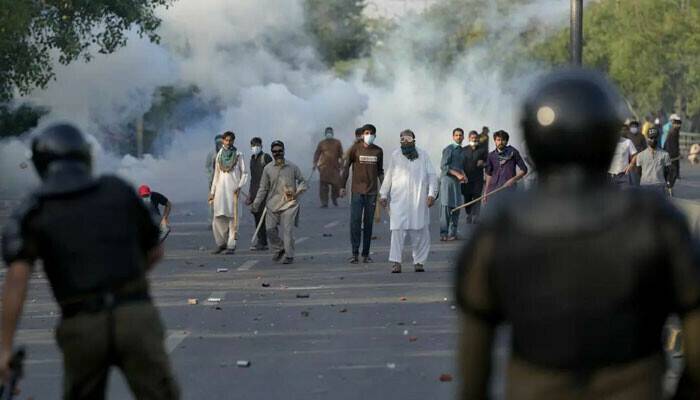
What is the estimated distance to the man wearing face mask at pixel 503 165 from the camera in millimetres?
22000

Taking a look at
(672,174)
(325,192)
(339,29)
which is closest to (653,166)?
(672,174)

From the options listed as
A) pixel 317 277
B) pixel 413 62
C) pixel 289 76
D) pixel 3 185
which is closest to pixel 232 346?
pixel 317 277

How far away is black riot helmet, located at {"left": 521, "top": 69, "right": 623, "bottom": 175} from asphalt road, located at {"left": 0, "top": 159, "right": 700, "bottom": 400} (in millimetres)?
3767

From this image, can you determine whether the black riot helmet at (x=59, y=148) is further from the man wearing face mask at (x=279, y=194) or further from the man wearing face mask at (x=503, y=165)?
the man wearing face mask at (x=503, y=165)

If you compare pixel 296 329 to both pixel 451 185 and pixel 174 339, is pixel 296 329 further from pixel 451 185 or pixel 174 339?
pixel 451 185

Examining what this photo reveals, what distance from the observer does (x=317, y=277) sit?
1792 centimetres

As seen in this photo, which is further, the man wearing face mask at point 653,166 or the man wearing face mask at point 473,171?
the man wearing face mask at point 473,171

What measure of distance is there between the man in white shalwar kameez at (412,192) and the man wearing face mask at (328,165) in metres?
15.5

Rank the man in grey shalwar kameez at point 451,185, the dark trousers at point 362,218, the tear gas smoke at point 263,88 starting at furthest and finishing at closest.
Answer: the tear gas smoke at point 263,88, the man in grey shalwar kameez at point 451,185, the dark trousers at point 362,218

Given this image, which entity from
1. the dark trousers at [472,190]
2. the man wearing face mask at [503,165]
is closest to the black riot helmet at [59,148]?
the man wearing face mask at [503,165]

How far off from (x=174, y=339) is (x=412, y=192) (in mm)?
6425

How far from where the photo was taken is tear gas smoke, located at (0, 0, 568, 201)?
45.2 meters

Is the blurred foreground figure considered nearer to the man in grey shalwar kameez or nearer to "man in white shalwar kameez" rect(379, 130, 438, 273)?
"man in white shalwar kameez" rect(379, 130, 438, 273)

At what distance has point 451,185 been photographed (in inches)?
962
